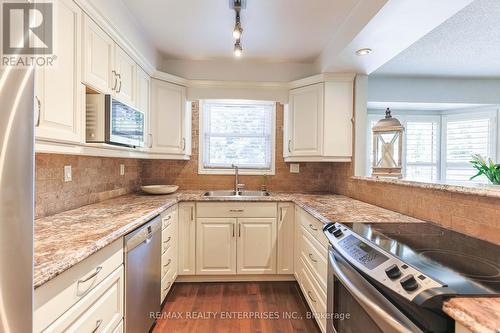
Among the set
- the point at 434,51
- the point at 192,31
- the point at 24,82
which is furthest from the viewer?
the point at 434,51

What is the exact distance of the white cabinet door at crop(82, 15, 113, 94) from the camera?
1501mm

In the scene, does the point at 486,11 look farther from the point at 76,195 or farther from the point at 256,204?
the point at 76,195

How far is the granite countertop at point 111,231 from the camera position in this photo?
2.11 ft

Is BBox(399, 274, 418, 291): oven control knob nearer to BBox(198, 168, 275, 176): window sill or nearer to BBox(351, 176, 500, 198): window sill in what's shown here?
BBox(351, 176, 500, 198): window sill

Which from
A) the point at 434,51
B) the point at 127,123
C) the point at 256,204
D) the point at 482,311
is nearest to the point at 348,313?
the point at 482,311

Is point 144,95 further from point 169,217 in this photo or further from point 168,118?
point 169,217

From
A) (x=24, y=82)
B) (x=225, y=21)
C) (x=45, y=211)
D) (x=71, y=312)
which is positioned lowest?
(x=71, y=312)

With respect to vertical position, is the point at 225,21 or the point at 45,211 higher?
the point at 225,21

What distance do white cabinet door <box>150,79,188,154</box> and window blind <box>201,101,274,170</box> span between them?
19.3 inches

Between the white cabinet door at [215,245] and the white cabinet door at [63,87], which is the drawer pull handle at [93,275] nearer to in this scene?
the white cabinet door at [63,87]

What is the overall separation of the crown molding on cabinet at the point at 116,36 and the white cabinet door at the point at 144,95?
73 mm

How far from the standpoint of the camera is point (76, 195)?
189 centimetres

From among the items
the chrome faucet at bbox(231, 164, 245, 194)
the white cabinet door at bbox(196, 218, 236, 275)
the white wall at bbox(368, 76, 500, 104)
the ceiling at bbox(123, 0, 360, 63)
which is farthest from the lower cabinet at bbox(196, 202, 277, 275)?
the white wall at bbox(368, 76, 500, 104)

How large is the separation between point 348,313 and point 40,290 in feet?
4.19
